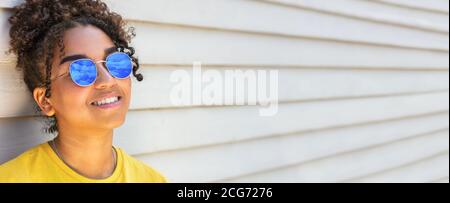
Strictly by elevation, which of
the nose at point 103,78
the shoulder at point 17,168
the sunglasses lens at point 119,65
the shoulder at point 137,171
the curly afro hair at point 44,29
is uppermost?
the curly afro hair at point 44,29

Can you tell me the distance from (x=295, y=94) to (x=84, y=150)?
157 centimetres

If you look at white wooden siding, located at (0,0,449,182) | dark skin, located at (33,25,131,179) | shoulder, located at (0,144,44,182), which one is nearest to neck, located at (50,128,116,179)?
dark skin, located at (33,25,131,179)

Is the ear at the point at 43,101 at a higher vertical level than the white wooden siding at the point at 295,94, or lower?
lower

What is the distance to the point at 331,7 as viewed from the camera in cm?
339

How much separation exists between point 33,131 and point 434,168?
10.8 feet

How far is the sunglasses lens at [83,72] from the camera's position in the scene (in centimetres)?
175

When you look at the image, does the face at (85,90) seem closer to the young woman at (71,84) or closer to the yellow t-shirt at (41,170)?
the young woman at (71,84)

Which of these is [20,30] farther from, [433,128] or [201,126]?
[433,128]

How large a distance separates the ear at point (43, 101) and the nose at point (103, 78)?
180 millimetres

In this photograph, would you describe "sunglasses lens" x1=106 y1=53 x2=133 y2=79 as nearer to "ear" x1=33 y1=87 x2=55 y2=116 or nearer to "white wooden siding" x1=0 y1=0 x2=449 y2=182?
"ear" x1=33 y1=87 x2=55 y2=116

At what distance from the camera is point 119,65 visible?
5.97 feet

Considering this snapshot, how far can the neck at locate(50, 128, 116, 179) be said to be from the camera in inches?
72.1

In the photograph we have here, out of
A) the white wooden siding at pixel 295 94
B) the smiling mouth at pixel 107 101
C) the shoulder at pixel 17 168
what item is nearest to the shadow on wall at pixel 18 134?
the white wooden siding at pixel 295 94

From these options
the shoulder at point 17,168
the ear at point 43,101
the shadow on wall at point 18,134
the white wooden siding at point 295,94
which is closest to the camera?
the shoulder at point 17,168
